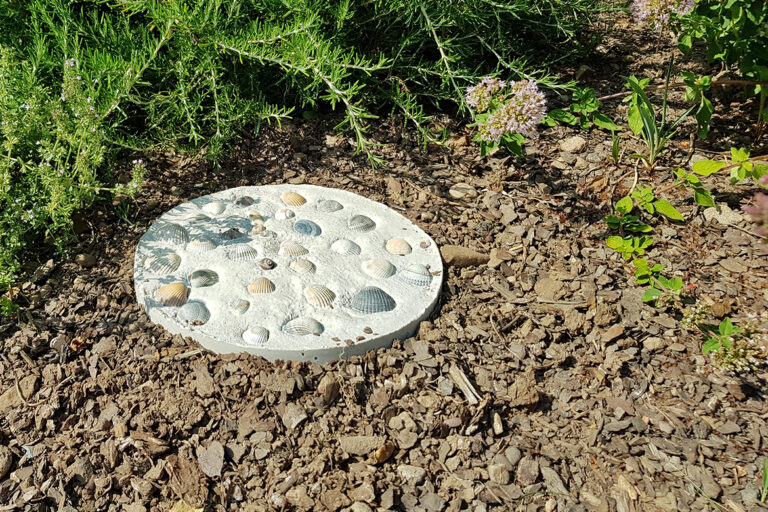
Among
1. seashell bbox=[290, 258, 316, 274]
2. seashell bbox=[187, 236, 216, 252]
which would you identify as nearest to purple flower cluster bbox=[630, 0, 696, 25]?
seashell bbox=[290, 258, 316, 274]

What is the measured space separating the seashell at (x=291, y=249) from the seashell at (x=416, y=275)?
389mm

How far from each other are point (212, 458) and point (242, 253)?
0.83 metres

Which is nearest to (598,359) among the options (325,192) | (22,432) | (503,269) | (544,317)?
(544,317)

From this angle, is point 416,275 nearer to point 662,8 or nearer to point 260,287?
point 260,287

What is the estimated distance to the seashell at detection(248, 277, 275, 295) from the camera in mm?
2447

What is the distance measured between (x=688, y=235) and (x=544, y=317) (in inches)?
32.7

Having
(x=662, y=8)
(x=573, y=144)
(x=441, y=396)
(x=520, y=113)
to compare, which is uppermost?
(x=662, y=8)

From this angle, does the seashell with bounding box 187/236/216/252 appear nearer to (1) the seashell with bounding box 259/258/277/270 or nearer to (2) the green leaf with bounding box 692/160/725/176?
(1) the seashell with bounding box 259/258/277/270

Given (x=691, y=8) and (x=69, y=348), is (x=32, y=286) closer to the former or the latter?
(x=69, y=348)

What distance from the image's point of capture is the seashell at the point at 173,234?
2662mm

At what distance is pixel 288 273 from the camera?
8.36ft

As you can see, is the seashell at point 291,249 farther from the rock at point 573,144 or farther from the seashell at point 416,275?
the rock at point 573,144

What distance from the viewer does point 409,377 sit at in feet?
7.52

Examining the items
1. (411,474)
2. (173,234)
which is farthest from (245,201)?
(411,474)
